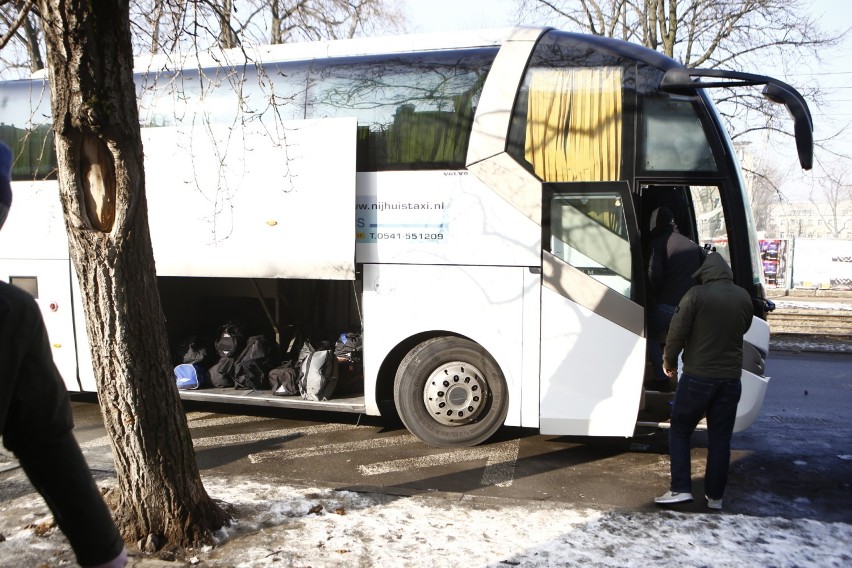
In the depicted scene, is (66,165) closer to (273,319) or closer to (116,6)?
(116,6)

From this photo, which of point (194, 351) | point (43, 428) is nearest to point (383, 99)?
point (194, 351)

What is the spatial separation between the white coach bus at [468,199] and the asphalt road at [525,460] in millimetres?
383

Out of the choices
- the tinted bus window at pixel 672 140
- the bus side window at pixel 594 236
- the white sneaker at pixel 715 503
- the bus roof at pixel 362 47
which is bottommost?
the white sneaker at pixel 715 503

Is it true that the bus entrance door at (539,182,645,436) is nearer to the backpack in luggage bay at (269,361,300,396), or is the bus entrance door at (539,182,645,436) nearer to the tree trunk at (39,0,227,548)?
the backpack in luggage bay at (269,361,300,396)

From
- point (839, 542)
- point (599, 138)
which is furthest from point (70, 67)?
point (839, 542)

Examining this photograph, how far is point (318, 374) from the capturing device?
7.14 metres

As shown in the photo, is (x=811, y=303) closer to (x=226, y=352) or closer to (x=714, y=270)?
(x=714, y=270)

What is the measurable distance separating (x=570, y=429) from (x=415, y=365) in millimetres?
1500

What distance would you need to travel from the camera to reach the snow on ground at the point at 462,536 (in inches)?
165

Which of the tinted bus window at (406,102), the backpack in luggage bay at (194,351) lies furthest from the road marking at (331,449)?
the tinted bus window at (406,102)

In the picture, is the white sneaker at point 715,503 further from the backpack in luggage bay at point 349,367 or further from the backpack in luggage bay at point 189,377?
the backpack in luggage bay at point 189,377

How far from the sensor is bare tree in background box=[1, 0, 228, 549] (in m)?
3.85

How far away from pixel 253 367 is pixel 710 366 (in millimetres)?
4676

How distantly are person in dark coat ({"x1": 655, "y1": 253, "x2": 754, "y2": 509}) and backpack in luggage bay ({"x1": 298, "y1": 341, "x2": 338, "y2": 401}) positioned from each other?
336 centimetres
